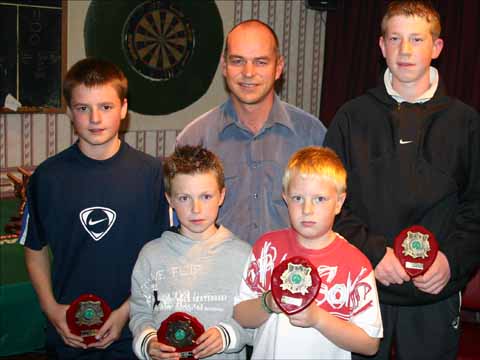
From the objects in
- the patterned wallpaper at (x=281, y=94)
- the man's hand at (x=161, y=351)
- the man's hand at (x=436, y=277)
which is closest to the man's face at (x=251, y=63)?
the man's hand at (x=436, y=277)

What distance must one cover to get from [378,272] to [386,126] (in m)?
0.60

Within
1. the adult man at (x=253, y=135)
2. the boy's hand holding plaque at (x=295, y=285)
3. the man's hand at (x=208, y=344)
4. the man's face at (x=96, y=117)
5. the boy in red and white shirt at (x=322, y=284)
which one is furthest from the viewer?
the adult man at (x=253, y=135)

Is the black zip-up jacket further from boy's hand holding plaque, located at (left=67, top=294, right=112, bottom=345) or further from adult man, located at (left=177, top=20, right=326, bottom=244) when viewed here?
boy's hand holding plaque, located at (left=67, top=294, right=112, bottom=345)

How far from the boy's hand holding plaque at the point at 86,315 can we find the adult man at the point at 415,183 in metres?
1.02

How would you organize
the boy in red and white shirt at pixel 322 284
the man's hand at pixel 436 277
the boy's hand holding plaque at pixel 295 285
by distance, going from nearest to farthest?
the boy's hand holding plaque at pixel 295 285 → the boy in red and white shirt at pixel 322 284 → the man's hand at pixel 436 277

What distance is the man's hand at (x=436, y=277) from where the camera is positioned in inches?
96.3

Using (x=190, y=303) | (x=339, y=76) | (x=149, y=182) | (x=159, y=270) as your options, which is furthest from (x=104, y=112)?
(x=339, y=76)

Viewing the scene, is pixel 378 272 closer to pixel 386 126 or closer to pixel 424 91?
pixel 386 126

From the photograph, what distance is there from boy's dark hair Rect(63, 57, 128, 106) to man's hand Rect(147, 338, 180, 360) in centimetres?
106

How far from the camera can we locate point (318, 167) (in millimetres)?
2297

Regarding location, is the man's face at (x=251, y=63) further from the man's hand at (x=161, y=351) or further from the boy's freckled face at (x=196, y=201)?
the man's hand at (x=161, y=351)

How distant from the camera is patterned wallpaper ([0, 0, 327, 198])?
516 cm

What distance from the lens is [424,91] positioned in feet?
8.62

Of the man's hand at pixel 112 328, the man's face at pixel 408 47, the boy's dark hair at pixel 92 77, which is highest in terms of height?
the man's face at pixel 408 47
